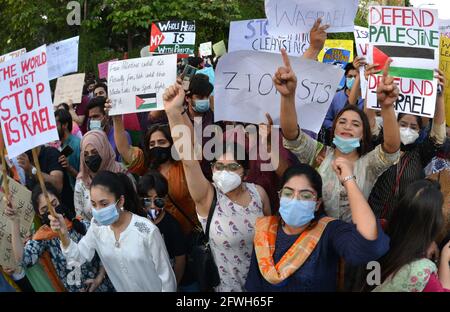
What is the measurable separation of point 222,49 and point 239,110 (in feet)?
16.7

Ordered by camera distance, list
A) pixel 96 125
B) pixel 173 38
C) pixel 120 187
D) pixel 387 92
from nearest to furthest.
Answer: pixel 387 92 → pixel 120 187 → pixel 96 125 → pixel 173 38

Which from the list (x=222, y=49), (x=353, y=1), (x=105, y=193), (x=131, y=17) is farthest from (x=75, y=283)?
(x=131, y=17)

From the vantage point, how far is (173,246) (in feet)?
11.5

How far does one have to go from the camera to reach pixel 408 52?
376 centimetres

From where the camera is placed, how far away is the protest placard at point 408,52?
12.1 ft

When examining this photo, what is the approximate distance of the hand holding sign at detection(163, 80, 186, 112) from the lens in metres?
3.14

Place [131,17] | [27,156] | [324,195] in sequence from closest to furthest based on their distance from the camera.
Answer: [324,195]
[27,156]
[131,17]

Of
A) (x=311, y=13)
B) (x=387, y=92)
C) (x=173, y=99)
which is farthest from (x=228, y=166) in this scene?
(x=311, y=13)

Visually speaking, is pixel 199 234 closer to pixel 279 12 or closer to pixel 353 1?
pixel 279 12

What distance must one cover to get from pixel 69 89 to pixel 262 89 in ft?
11.3

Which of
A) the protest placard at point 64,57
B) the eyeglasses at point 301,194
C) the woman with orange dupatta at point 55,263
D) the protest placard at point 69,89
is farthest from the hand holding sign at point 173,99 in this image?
the protest placard at point 69,89

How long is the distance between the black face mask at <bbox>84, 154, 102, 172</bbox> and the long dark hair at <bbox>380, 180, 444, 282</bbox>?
7.67 ft

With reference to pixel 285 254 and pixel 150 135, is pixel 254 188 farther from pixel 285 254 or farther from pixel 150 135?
pixel 150 135

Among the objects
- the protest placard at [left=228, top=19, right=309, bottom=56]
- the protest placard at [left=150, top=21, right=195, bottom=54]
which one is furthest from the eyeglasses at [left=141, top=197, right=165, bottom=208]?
the protest placard at [left=150, top=21, right=195, bottom=54]
